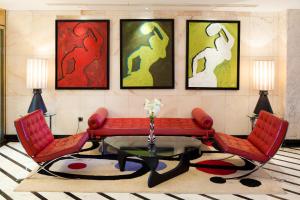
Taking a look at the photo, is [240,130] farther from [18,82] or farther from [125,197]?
[18,82]

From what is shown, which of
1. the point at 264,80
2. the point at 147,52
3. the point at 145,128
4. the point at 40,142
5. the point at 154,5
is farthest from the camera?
the point at 147,52

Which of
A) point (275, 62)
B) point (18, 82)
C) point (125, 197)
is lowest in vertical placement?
point (125, 197)

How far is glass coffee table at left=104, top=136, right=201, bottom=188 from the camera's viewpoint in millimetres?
3994

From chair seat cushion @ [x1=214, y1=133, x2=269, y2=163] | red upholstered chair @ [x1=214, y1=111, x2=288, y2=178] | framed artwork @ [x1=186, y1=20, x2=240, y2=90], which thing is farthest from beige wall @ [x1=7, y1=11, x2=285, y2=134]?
chair seat cushion @ [x1=214, y1=133, x2=269, y2=163]

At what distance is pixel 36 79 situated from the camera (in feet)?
19.7

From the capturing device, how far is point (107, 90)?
21.6 feet

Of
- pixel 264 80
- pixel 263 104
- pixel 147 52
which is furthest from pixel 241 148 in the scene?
pixel 147 52

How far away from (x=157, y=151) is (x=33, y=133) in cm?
175

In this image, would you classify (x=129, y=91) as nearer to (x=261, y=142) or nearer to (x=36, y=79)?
(x=36, y=79)

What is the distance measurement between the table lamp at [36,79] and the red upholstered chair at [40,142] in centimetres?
116

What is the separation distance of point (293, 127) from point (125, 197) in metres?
4.08

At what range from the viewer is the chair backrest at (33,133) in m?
4.15

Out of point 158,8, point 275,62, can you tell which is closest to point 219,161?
point 275,62

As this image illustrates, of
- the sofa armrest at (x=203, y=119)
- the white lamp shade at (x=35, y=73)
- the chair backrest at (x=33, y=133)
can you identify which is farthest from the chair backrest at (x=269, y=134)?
the white lamp shade at (x=35, y=73)
